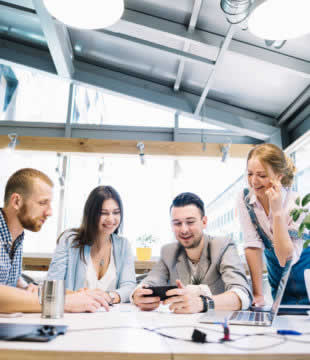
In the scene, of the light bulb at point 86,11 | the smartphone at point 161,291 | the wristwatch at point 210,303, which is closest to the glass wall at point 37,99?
the light bulb at point 86,11

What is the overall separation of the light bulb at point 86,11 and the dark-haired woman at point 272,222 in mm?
1044

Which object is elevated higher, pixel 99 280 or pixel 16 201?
pixel 16 201

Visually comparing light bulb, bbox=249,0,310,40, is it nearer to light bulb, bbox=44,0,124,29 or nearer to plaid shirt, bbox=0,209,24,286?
light bulb, bbox=44,0,124,29

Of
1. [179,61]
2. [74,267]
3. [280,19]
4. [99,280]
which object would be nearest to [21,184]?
[74,267]

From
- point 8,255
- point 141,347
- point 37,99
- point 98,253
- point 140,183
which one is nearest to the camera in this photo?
point 141,347

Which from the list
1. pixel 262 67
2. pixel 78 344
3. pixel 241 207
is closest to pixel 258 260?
pixel 241 207

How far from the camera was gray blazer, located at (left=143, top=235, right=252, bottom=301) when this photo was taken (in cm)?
157

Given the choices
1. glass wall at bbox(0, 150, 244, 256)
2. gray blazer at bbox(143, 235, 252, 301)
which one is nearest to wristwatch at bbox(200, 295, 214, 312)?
gray blazer at bbox(143, 235, 252, 301)

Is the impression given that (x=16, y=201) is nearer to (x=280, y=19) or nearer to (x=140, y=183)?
(x=280, y=19)

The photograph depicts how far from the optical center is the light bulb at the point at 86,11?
171 centimetres

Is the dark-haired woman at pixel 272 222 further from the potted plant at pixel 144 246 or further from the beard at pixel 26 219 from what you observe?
the potted plant at pixel 144 246

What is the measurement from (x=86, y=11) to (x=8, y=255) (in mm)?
1290

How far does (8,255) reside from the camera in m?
1.45

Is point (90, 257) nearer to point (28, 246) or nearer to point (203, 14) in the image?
point (203, 14)
